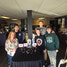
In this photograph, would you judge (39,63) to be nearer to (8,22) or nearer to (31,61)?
(31,61)

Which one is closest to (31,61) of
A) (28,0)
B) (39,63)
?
(39,63)

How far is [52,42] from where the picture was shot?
2.65 meters

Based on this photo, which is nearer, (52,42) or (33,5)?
(33,5)

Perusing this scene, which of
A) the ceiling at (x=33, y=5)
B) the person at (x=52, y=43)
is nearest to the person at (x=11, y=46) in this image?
the ceiling at (x=33, y=5)

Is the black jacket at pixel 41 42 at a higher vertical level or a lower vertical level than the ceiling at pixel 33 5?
lower

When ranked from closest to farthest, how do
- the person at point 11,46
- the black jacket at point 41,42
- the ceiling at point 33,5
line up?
1. the ceiling at point 33,5
2. the person at point 11,46
3. the black jacket at point 41,42

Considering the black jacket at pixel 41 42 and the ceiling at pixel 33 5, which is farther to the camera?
the black jacket at pixel 41 42

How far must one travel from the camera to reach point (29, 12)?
333 centimetres

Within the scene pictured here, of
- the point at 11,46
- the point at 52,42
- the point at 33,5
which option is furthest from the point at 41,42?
the point at 33,5

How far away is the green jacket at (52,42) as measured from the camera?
8.66 ft

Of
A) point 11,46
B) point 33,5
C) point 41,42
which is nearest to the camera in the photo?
point 11,46

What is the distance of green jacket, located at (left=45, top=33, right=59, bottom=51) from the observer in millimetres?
2641

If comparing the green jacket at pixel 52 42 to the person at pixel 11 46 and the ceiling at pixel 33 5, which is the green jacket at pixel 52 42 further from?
the person at pixel 11 46

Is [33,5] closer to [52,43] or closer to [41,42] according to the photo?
[41,42]
